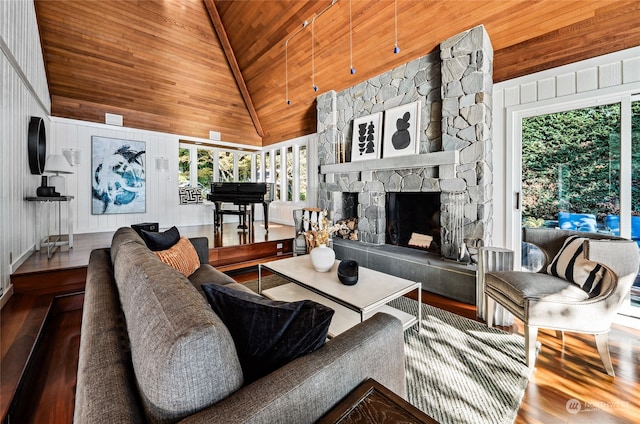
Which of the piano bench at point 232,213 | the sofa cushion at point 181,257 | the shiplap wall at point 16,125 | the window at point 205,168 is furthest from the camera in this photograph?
the window at point 205,168

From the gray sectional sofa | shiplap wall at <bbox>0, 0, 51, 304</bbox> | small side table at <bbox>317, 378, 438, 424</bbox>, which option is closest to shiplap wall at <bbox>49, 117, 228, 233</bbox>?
shiplap wall at <bbox>0, 0, 51, 304</bbox>

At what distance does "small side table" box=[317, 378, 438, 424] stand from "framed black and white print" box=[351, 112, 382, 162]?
3696 millimetres

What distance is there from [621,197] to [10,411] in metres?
4.71

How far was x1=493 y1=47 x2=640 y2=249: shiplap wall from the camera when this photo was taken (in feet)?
8.21

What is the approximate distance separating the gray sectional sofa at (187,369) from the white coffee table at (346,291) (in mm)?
889

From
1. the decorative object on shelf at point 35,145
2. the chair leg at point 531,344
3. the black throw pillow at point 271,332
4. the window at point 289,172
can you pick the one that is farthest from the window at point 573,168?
the decorative object on shelf at point 35,145

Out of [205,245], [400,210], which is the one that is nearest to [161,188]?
[205,245]

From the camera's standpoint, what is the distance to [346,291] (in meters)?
2.09

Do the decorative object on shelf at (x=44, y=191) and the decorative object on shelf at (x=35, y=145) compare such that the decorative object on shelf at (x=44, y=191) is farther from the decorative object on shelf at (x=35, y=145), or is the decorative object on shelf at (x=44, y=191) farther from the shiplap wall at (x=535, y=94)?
the shiplap wall at (x=535, y=94)

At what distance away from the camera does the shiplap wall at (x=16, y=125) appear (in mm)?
2510

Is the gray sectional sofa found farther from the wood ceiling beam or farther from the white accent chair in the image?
the wood ceiling beam

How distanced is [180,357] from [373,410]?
0.55 meters

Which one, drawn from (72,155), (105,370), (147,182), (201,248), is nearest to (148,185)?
(147,182)

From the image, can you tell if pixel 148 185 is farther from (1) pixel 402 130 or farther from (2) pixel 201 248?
(1) pixel 402 130
